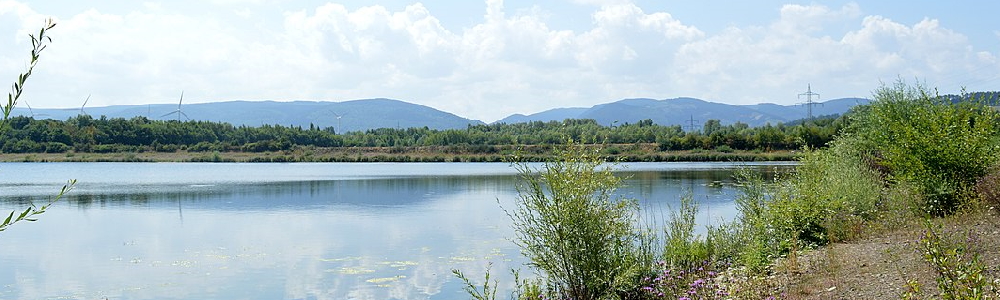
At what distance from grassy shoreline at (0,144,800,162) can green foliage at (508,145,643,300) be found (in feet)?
281

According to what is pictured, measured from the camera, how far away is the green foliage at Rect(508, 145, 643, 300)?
11.1 m

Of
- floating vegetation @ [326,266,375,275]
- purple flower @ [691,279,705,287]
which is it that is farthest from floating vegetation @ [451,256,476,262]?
purple flower @ [691,279,705,287]

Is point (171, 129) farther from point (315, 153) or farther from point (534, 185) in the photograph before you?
point (534, 185)

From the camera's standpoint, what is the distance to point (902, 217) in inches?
604

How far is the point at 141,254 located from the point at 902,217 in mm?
17691

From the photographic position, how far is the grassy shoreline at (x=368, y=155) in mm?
102938

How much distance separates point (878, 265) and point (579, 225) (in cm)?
436

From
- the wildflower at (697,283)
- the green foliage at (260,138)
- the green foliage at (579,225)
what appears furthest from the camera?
the green foliage at (260,138)

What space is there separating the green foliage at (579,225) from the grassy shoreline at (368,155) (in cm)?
8555

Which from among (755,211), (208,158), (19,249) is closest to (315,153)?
(208,158)

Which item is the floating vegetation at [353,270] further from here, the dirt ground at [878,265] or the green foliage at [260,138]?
the green foliage at [260,138]

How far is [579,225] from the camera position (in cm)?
1124

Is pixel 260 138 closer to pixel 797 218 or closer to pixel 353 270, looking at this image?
pixel 353 270

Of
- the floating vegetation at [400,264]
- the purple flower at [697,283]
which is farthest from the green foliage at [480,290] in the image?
the purple flower at [697,283]
